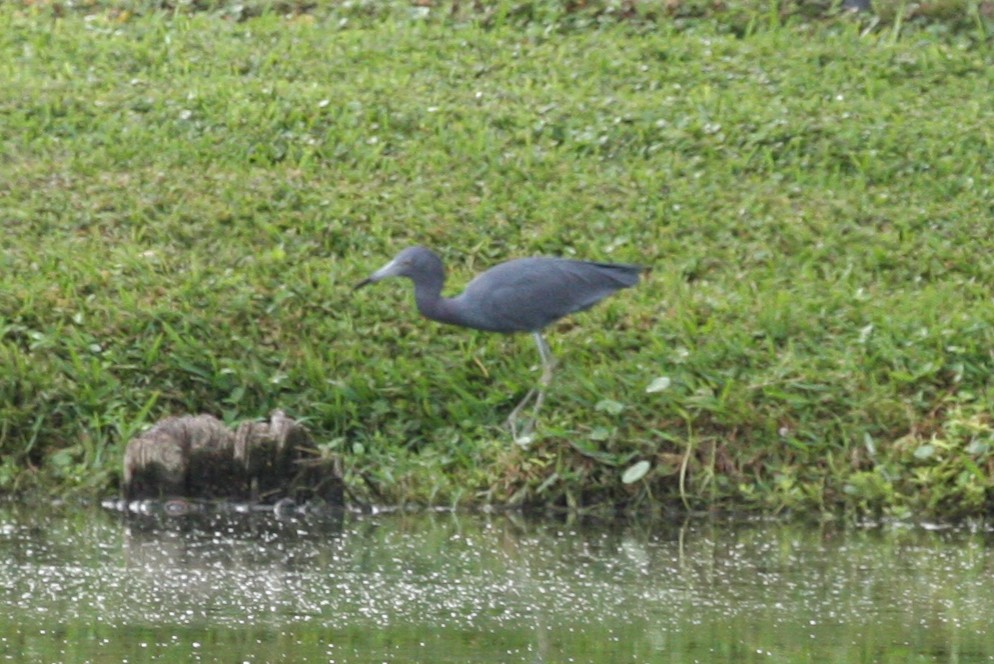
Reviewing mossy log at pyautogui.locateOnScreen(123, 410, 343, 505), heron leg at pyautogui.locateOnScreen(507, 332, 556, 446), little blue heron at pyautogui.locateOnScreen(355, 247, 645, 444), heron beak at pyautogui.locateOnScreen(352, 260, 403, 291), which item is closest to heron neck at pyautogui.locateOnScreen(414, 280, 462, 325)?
little blue heron at pyautogui.locateOnScreen(355, 247, 645, 444)

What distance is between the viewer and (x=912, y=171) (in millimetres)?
10828

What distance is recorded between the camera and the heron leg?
343 inches

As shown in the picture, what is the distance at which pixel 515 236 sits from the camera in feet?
Result: 33.4

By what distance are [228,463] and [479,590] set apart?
1639 mm

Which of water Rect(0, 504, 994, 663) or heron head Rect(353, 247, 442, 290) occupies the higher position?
heron head Rect(353, 247, 442, 290)

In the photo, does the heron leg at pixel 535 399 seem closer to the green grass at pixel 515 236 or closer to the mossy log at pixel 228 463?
the green grass at pixel 515 236

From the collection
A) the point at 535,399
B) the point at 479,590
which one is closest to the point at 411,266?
the point at 535,399

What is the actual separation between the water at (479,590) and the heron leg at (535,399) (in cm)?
43

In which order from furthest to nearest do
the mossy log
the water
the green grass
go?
the green grass
the mossy log
the water

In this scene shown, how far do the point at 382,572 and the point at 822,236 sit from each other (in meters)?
3.65

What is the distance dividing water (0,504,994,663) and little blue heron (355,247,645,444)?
2.98 ft

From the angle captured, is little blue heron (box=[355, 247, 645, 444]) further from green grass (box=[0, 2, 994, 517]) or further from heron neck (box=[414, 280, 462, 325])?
green grass (box=[0, 2, 994, 517])

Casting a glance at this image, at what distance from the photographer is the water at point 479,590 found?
642 cm

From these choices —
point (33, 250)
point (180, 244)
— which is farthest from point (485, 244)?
point (33, 250)
